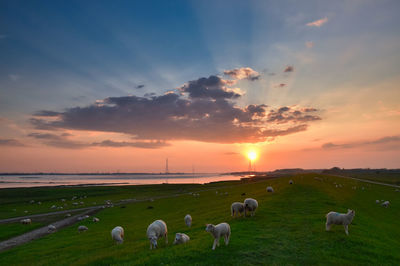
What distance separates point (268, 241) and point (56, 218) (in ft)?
171

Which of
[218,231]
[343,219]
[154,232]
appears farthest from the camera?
[154,232]

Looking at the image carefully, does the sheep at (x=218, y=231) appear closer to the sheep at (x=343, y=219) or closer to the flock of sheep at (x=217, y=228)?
the flock of sheep at (x=217, y=228)

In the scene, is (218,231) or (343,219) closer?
(218,231)

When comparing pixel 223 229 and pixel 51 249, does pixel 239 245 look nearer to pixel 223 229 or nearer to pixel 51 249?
pixel 223 229

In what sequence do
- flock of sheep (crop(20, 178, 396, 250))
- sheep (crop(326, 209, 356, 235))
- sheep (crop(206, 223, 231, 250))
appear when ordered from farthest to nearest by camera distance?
sheep (crop(326, 209, 356, 235)) → flock of sheep (crop(20, 178, 396, 250)) → sheep (crop(206, 223, 231, 250))

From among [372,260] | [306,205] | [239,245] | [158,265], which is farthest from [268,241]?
[306,205]

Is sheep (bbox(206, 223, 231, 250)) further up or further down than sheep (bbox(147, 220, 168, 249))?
further up

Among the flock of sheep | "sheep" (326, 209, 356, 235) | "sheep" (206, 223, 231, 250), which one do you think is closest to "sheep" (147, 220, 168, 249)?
the flock of sheep

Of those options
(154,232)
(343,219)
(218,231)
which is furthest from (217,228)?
(343,219)

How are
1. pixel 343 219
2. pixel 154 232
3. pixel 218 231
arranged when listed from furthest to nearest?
pixel 154 232
pixel 343 219
pixel 218 231

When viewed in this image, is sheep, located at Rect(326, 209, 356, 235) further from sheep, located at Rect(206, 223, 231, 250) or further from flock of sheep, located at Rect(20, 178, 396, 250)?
sheep, located at Rect(206, 223, 231, 250)

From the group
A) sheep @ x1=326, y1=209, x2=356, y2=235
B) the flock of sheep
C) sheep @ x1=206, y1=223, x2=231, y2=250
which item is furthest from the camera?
sheep @ x1=326, y1=209, x2=356, y2=235

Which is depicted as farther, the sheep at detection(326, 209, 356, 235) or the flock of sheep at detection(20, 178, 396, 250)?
the sheep at detection(326, 209, 356, 235)

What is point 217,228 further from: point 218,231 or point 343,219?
point 343,219
